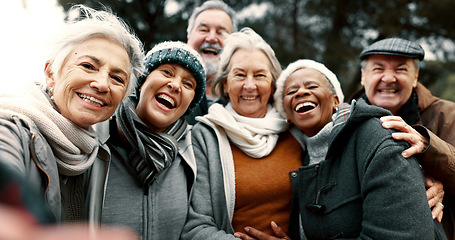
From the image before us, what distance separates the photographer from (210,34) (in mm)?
3670

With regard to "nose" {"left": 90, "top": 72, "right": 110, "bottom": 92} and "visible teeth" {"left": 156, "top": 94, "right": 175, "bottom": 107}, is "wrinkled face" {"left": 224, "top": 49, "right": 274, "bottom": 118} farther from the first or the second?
"nose" {"left": 90, "top": 72, "right": 110, "bottom": 92}

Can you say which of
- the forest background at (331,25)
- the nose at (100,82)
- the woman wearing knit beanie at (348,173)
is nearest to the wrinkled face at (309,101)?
the woman wearing knit beanie at (348,173)

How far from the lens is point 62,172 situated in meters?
1.48

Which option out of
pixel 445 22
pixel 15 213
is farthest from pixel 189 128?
pixel 445 22

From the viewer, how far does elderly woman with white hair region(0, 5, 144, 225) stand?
1277 millimetres

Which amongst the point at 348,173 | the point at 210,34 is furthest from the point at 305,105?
the point at 210,34

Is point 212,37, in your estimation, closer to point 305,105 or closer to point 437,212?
point 305,105

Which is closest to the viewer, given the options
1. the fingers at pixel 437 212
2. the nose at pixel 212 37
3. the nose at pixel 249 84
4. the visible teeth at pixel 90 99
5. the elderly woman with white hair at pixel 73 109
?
the elderly woman with white hair at pixel 73 109

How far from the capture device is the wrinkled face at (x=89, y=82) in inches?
59.9

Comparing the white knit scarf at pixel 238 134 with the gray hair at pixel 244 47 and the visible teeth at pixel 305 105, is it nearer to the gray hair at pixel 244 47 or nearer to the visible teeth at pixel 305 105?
the visible teeth at pixel 305 105

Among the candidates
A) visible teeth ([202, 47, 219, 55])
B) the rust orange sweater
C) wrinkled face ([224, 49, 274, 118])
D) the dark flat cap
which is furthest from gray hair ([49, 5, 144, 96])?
the dark flat cap

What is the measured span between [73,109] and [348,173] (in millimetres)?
1528

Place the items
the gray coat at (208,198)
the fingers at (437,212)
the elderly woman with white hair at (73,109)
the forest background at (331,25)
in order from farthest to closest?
the forest background at (331,25)
the gray coat at (208,198)
the fingers at (437,212)
the elderly woman with white hair at (73,109)

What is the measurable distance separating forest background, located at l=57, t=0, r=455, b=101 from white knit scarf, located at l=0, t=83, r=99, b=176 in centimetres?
365
